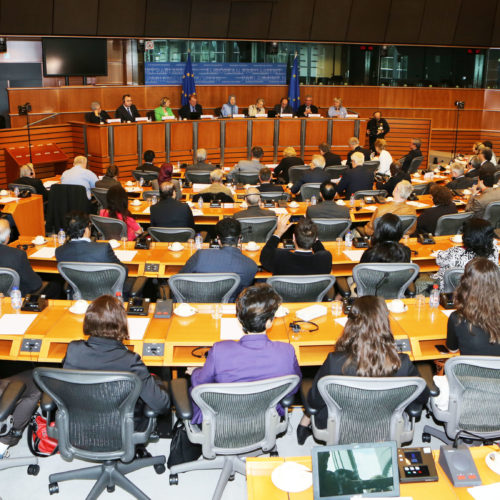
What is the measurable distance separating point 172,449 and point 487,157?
855 cm

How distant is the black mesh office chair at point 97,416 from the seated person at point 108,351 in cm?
14

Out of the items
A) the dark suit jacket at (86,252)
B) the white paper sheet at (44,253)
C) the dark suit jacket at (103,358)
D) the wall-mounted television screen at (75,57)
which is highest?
the wall-mounted television screen at (75,57)

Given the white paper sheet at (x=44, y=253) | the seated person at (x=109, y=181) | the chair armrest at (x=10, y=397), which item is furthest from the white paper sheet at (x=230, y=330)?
the seated person at (x=109, y=181)

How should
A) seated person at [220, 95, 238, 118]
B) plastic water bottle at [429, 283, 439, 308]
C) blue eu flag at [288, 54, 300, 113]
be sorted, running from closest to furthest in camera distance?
1. plastic water bottle at [429, 283, 439, 308]
2. seated person at [220, 95, 238, 118]
3. blue eu flag at [288, 54, 300, 113]

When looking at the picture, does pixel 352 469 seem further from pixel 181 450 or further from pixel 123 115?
pixel 123 115

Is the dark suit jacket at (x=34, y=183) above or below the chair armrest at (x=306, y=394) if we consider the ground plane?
above

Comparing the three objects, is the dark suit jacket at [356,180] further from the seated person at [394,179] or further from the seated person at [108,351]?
the seated person at [108,351]

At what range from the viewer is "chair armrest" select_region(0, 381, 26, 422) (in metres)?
3.66

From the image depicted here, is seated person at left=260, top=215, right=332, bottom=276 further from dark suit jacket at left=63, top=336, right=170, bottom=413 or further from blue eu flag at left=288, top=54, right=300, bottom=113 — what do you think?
blue eu flag at left=288, top=54, right=300, bottom=113

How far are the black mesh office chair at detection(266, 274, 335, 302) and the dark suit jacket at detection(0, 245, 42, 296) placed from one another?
2049mm

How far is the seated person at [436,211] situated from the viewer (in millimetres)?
7457

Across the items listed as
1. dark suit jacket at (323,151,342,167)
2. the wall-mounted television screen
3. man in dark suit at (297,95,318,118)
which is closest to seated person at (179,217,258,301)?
dark suit jacket at (323,151,342,167)

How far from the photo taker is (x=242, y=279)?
5309mm

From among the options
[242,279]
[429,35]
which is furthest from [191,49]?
[242,279]
